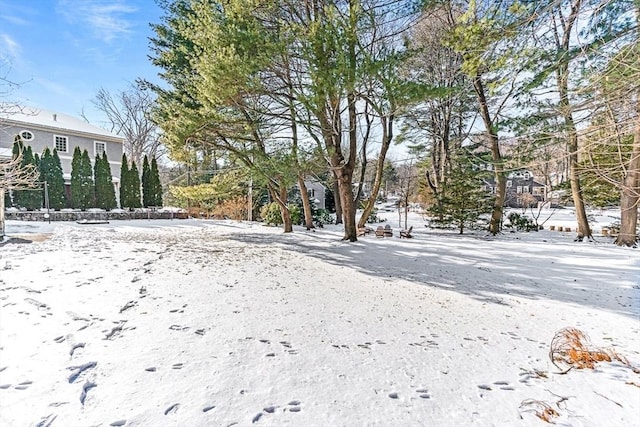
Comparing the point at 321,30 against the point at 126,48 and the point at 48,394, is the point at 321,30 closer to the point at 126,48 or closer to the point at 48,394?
the point at 48,394

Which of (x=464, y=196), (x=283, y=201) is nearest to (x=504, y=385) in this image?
(x=283, y=201)

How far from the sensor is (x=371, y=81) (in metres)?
8.14

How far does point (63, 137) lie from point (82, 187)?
488 centimetres

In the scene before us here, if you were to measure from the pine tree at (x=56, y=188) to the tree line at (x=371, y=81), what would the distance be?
9261 millimetres

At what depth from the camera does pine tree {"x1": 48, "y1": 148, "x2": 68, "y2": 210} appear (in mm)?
16969

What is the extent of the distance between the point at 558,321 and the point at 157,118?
36.6 ft

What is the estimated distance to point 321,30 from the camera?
7180mm

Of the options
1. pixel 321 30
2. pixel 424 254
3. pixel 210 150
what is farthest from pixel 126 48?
pixel 424 254

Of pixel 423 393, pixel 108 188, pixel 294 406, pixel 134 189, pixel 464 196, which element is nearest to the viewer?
pixel 294 406

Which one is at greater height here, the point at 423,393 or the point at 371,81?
the point at 371,81

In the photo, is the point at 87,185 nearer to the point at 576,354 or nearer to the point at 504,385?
the point at 504,385

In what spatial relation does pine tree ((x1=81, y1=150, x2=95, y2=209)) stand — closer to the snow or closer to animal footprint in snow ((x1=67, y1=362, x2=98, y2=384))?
the snow

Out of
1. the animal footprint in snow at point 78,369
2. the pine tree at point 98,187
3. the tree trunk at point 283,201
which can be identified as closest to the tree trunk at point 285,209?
the tree trunk at point 283,201

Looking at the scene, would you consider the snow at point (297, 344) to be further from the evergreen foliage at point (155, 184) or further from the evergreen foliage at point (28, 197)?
the evergreen foliage at point (155, 184)
